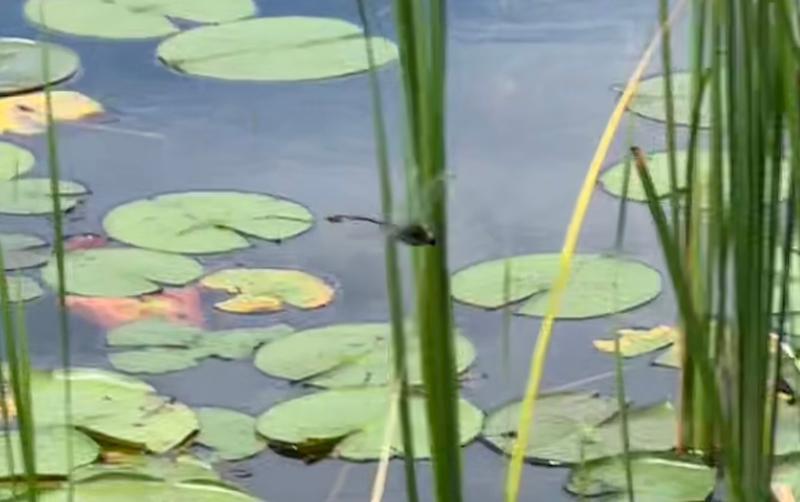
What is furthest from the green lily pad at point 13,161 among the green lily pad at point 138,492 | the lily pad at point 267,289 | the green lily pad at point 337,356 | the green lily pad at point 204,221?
the green lily pad at point 138,492

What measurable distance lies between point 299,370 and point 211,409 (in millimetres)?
85

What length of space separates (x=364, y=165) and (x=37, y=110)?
37cm

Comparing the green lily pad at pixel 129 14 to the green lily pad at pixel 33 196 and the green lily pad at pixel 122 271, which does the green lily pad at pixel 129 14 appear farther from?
the green lily pad at pixel 122 271

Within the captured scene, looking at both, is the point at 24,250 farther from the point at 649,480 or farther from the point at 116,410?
the point at 649,480

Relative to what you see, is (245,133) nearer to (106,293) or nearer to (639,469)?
(106,293)

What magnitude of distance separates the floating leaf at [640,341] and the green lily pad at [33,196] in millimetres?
543

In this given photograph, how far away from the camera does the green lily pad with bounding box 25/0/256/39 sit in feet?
6.11

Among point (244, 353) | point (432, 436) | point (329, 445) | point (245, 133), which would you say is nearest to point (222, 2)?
point (245, 133)

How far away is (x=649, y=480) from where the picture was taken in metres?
1.15

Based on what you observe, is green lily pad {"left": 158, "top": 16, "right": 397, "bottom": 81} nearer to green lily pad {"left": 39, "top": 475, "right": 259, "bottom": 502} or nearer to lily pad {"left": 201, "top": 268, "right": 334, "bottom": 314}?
lily pad {"left": 201, "top": 268, "right": 334, "bottom": 314}

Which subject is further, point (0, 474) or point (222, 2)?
point (222, 2)

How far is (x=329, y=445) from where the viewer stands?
4.02ft

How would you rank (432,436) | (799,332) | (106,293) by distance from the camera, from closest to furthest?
(432,436)
(799,332)
(106,293)

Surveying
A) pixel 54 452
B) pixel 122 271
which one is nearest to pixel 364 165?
pixel 122 271
